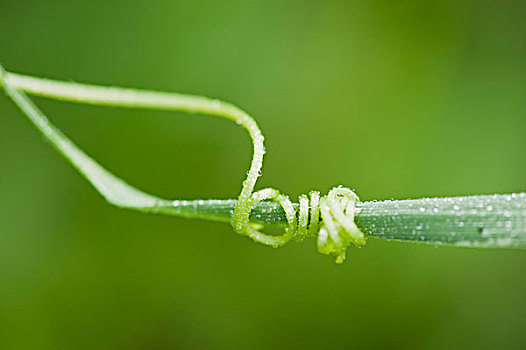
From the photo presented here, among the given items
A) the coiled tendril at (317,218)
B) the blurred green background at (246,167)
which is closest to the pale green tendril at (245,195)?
the coiled tendril at (317,218)

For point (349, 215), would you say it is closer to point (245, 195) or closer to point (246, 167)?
point (245, 195)

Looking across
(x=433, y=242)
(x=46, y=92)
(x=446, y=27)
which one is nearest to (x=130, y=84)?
(x=46, y=92)

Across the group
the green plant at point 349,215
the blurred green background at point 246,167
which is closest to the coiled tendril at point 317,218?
the green plant at point 349,215

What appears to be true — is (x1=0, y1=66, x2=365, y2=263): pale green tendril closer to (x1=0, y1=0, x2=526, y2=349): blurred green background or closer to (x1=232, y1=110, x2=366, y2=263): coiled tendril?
(x1=232, y1=110, x2=366, y2=263): coiled tendril

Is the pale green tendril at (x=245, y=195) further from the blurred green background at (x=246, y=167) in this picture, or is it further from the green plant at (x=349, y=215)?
the blurred green background at (x=246, y=167)

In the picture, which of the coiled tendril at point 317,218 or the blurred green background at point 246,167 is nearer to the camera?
the coiled tendril at point 317,218

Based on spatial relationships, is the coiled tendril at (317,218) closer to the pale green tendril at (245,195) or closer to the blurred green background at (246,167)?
the pale green tendril at (245,195)

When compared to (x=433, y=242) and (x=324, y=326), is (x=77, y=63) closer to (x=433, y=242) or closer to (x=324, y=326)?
(x=324, y=326)
